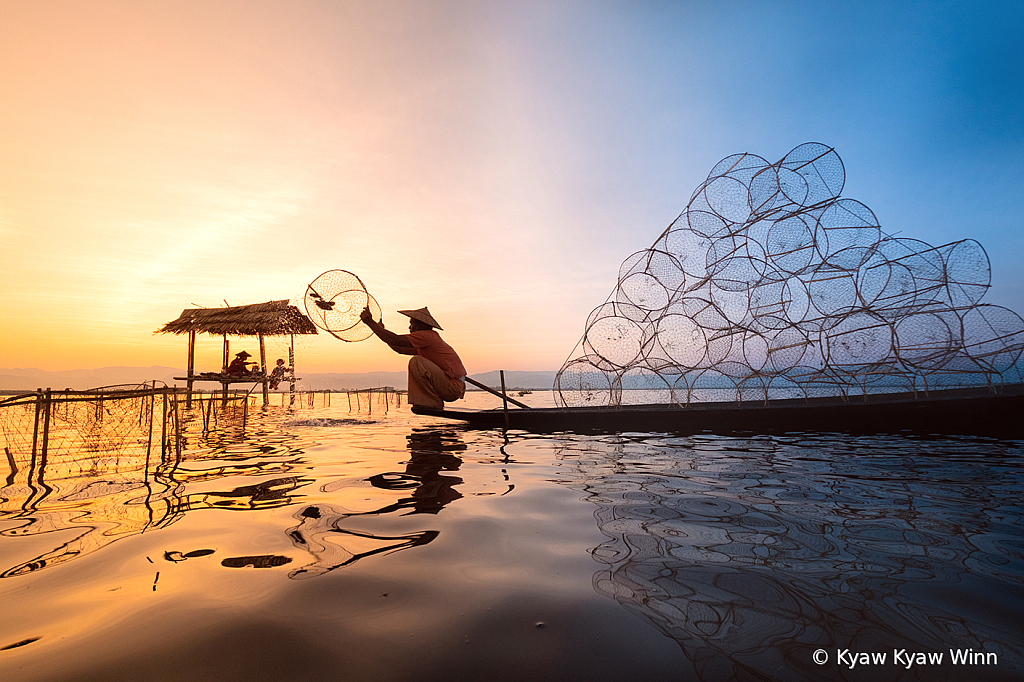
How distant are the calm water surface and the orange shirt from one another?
3.32 m

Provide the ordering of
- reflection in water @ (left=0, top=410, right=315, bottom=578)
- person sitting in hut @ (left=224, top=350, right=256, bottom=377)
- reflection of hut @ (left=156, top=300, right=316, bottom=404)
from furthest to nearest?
person sitting in hut @ (left=224, top=350, right=256, bottom=377) < reflection of hut @ (left=156, top=300, right=316, bottom=404) < reflection in water @ (left=0, top=410, right=315, bottom=578)

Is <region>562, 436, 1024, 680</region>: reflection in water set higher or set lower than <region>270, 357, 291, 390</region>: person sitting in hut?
lower

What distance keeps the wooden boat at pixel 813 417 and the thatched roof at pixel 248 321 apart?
11.4 m

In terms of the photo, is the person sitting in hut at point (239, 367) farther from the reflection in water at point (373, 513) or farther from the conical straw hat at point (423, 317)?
the reflection in water at point (373, 513)

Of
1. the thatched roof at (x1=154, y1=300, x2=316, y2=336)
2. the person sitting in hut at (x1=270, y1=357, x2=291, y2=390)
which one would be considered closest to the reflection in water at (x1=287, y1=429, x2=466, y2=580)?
the thatched roof at (x1=154, y1=300, x2=316, y2=336)

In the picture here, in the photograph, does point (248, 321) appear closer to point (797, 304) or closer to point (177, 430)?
point (177, 430)

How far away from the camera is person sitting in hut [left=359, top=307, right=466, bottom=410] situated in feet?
21.4

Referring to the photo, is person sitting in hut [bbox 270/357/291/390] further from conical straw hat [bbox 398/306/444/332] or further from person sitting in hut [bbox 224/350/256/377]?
conical straw hat [bbox 398/306/444/332]

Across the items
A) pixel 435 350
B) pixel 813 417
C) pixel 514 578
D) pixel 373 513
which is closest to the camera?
pixel 514 578

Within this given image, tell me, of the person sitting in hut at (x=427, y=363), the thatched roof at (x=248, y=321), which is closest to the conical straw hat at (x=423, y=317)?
the person sitting in hut at (x=427, y=363)

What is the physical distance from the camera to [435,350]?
6.68m

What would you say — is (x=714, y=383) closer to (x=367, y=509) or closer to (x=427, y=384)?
(x=427, y=384)

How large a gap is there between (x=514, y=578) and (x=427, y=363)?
16.5 ft

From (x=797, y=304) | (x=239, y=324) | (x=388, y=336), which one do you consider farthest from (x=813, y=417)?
(x=239, y=324)
